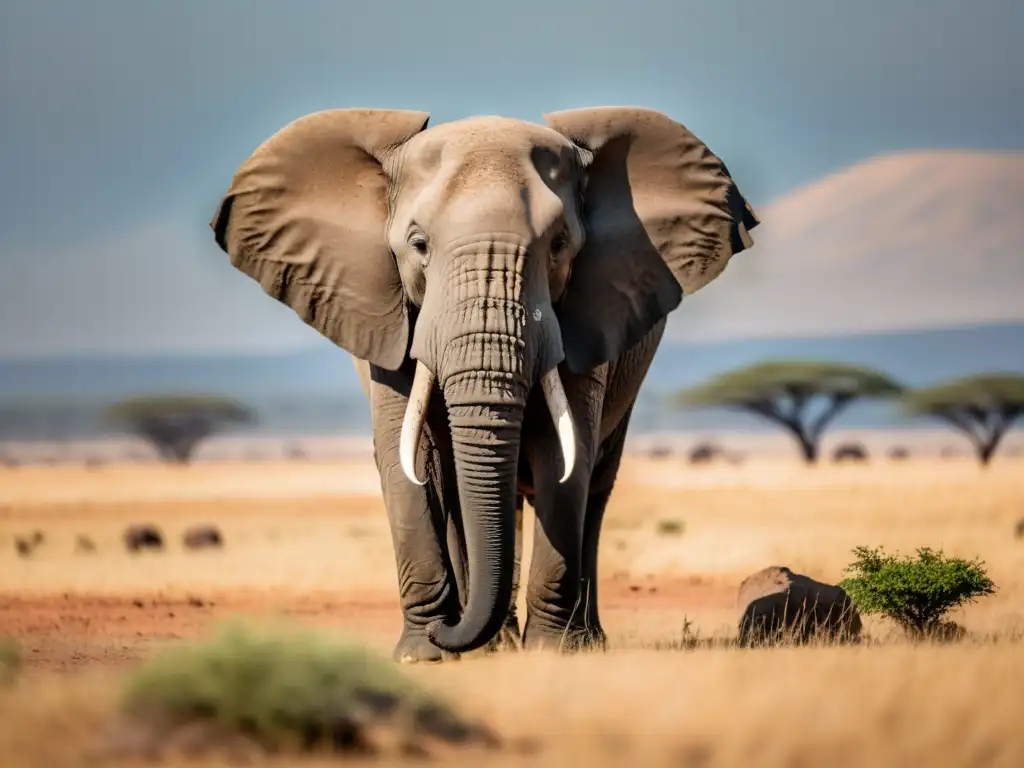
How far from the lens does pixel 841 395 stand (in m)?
69.6

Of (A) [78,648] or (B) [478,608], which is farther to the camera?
(A) [78,648]

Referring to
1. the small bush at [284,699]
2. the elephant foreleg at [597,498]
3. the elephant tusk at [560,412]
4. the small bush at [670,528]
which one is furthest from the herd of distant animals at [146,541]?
the small bush at [284,699]

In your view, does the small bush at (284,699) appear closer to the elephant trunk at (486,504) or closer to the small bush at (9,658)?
the small bush at (9,658)

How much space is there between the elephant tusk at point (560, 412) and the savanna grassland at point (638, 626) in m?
1.25

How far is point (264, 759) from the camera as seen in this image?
23.1ft

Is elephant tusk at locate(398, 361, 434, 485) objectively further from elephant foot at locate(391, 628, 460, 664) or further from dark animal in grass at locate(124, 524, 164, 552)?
dark animal in grass at locate(124, 524, 164, 552)

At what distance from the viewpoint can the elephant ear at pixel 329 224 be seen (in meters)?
11.6

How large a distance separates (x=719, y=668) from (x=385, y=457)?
2.84 metres

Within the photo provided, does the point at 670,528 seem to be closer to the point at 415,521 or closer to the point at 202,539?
the point at 202,539

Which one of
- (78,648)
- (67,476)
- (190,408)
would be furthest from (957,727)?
(190,408)

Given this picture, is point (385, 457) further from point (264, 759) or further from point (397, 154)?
point (264, 759)

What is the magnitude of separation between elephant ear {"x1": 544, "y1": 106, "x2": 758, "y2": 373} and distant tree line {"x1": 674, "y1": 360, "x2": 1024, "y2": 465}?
5583 cm

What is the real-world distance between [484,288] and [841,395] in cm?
6078

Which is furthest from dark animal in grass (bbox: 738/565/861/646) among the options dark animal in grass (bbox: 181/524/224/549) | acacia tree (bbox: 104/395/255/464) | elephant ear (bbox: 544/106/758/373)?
acacia tree (bbox: 104/395/255/464)
